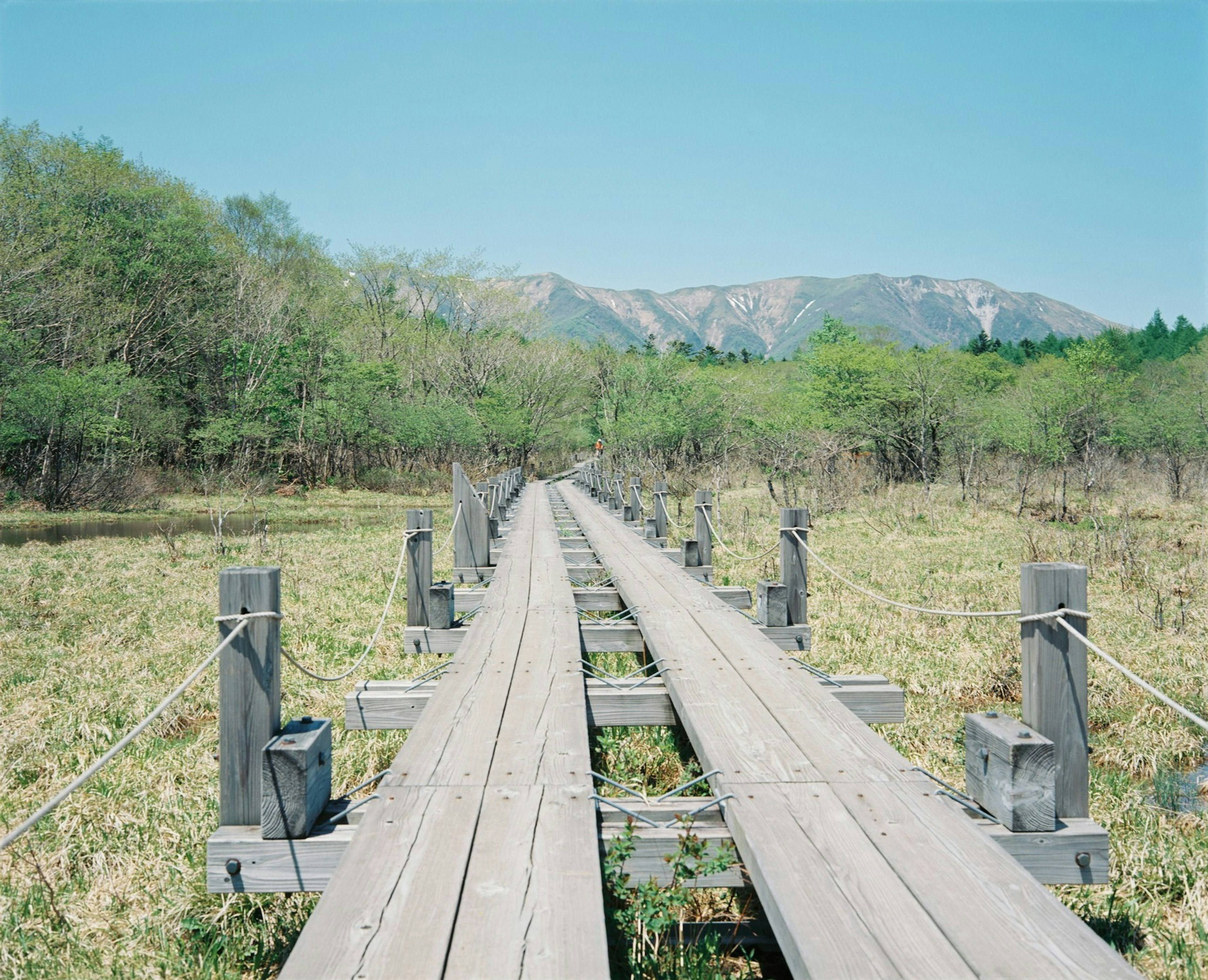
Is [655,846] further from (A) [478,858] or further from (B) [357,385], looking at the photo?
(B) [357,385]

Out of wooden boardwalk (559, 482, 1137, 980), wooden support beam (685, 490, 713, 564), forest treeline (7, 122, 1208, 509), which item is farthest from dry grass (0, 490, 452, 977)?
forest treeline (7, 122, 1208, 509)

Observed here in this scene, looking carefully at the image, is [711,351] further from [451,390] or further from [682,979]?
[682,979]

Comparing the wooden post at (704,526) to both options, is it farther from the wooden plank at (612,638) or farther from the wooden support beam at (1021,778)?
the wooden support beam at (1021,778)

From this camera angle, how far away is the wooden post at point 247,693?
288 cm

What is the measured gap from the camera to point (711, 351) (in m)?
106

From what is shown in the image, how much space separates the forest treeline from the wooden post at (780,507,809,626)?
16.1 metres

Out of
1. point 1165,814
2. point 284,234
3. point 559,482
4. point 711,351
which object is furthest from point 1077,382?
point 711,351

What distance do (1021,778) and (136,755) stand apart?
5135mm

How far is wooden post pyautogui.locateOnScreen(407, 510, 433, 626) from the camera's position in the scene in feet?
20.5

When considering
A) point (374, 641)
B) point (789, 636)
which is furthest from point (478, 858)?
point (789, 636)

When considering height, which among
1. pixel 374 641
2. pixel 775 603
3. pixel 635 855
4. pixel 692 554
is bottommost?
pixel 635 855

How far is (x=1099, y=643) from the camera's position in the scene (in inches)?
308

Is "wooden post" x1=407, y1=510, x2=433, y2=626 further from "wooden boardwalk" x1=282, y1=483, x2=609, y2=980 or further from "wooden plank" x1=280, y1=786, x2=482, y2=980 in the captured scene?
"wooden plank" x1=280, y1=786, x2=482, y2=980

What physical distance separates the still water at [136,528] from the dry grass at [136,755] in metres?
7.36
